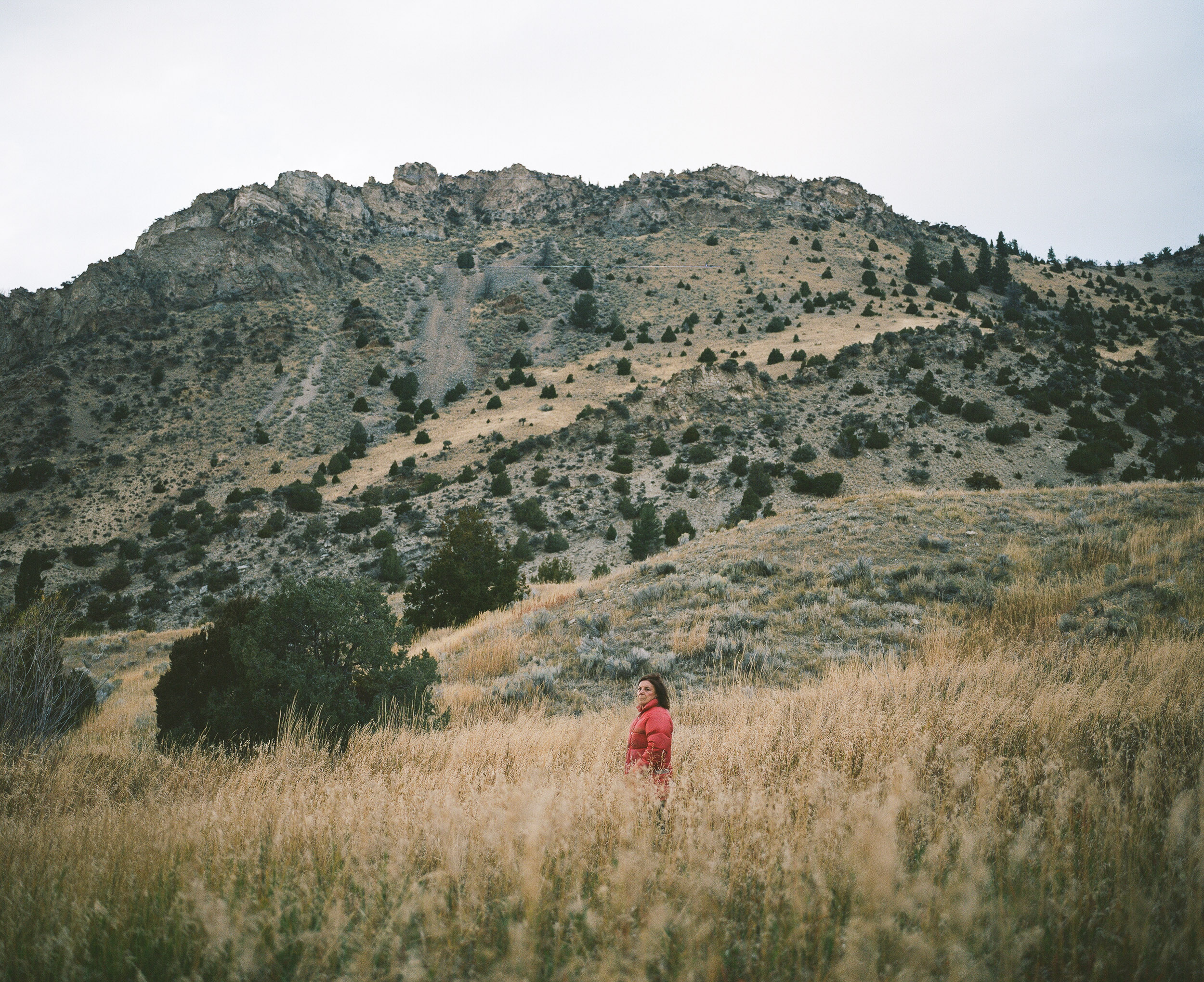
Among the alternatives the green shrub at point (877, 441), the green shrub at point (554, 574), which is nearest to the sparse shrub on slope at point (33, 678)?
the green shrub at point (554, 574)

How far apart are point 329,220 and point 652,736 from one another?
96.1 m

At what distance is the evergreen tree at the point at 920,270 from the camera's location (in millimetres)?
70875

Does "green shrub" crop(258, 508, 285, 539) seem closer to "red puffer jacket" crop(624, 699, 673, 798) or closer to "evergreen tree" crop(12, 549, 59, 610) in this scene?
"evergreen tree" crop(12, 549, 59, 610)

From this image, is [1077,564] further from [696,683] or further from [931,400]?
[931,400]

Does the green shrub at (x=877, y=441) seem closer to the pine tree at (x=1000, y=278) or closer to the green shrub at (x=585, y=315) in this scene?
the green shrub at (x=585, y=315)

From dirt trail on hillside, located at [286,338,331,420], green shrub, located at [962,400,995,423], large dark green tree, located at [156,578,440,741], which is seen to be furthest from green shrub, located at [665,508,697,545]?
dirt trail on hillside, located at [286,338,331,420]

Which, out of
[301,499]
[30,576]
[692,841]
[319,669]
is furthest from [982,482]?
[30,576]

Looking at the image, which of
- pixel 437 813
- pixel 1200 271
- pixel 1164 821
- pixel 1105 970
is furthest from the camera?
pixel 1200 271

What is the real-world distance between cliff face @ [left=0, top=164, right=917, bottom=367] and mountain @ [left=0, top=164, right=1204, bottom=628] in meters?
0.48

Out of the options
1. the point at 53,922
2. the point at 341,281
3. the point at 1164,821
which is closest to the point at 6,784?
the point at 53,922

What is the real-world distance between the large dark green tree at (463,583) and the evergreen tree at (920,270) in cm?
7240

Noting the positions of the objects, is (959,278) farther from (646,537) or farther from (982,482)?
(646,537)

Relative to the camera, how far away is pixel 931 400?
38.8m

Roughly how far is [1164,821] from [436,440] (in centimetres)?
4660
